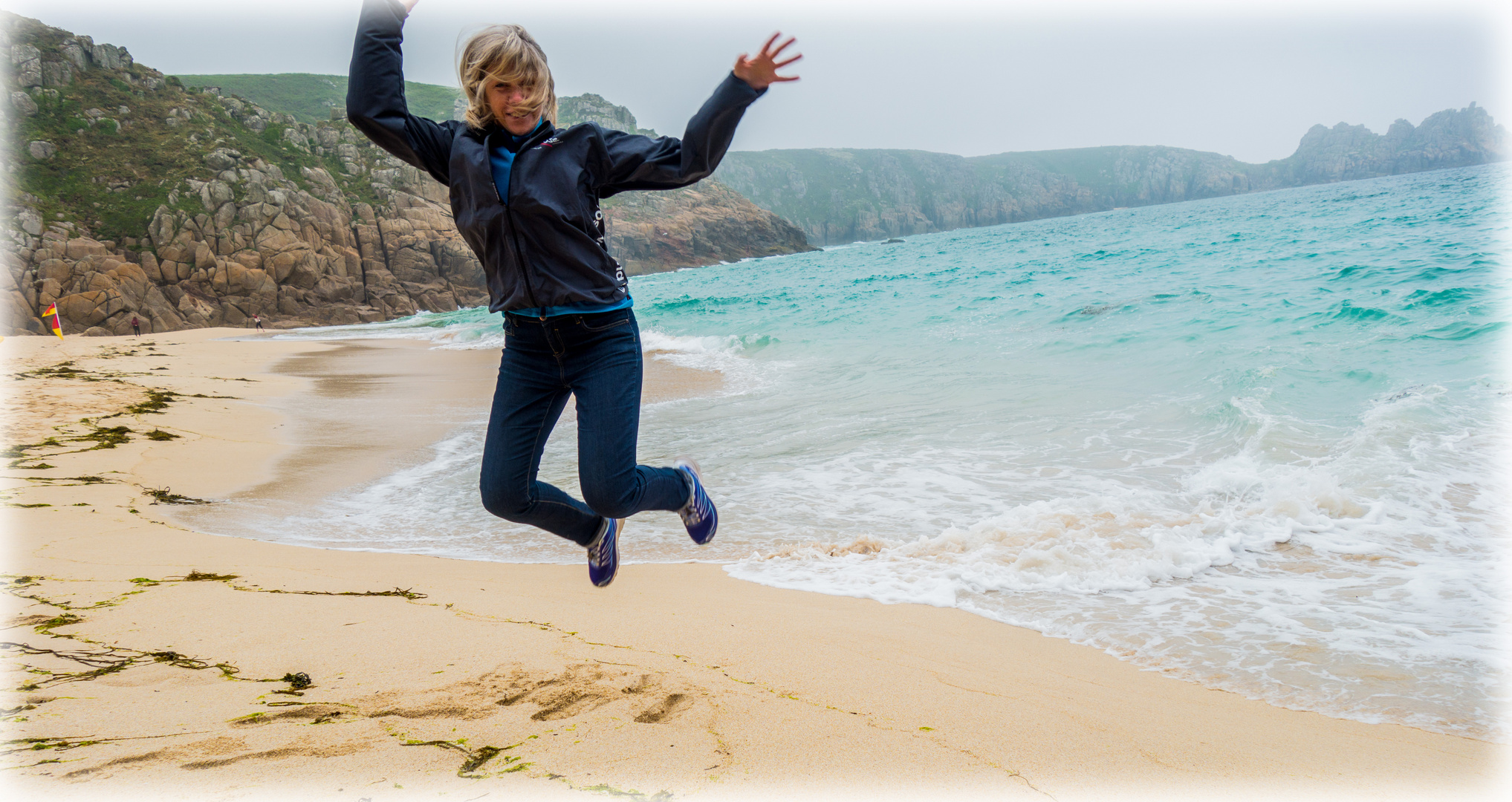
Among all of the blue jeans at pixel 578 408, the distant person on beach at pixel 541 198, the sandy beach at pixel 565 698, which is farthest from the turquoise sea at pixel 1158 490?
the distant person on beach at pixel 541 198

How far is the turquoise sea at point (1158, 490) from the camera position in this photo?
320cm

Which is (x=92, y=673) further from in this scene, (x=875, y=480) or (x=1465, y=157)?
(x=1465, y=157)

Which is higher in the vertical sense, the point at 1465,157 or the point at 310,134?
the point at 1465,157

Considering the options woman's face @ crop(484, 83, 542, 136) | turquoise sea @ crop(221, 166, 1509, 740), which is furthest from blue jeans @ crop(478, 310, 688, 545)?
turquoise sea @ crop(221, 166, 1509, 740)

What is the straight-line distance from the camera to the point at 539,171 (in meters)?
2.64

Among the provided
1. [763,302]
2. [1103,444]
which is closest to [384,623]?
[1103,444]

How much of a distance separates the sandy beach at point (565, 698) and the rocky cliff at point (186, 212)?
3720 centimetres

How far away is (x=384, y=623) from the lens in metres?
2.97

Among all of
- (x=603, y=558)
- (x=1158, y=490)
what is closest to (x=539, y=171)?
(x=603, y=558)

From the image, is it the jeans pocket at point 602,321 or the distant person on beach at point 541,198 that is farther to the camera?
the jeans pocket at point 602,321

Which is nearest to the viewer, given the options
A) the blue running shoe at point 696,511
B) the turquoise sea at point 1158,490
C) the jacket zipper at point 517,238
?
the jacket zipper at point 517,238

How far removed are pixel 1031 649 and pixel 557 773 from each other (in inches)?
80.8

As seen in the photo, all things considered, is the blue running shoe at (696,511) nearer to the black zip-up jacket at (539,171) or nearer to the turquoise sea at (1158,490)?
the turquoise sea at (1158,490)

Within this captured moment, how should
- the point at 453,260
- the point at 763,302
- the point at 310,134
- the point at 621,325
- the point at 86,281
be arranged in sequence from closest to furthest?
the point at 621,325
the point at 763,302
the point at 86,281
the point at 453,260
the point at 310,134
